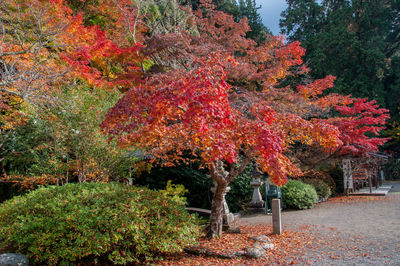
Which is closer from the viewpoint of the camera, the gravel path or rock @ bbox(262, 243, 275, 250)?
the gravel path

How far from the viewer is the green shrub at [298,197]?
914 cm

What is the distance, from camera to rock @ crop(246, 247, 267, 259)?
14.9 feet

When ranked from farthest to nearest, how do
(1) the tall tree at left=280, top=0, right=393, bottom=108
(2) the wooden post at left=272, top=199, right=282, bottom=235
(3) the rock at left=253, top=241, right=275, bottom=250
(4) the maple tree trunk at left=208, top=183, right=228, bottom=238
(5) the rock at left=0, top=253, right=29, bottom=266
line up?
(1) the tall tree at left=280, top=0, right=393, bottom=108 < (2) the wooden post at left=272, top=199, right=282, bottom=235 < (4) the maple tree trunk at left=208, top=183, right=228, bottom=238 < (3) the rock at left=253, top=241, right=275, bottom=250 < (5) the rock at left=0, top=253, right=29, bottom=266

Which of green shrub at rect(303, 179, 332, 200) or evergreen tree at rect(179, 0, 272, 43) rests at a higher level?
evergreen tree at rect(179, 0, 272, 43)

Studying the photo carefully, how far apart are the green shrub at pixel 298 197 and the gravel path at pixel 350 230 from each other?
0.31 m

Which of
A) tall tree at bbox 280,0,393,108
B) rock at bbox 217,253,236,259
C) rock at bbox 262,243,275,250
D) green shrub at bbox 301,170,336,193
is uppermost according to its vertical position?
tall tree at bbox 280,0,393,108

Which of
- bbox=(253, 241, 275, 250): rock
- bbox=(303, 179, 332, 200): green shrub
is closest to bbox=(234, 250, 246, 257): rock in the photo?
bbox=(253, 241, 275, 250): rock

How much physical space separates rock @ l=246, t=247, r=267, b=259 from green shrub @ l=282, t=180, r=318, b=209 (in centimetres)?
492

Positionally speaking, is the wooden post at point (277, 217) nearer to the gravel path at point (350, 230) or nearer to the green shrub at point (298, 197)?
the gravel path at point (350, 230)

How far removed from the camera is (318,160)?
1266 cm

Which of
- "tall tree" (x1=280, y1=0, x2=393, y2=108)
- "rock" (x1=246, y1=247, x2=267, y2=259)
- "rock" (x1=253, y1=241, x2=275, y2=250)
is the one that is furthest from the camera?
"tall tree" (x1=280, y1=0, x2=393, y2=108)

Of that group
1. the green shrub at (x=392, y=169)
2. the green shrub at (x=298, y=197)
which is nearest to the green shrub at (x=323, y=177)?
the green shrub at (x=298, y=197)

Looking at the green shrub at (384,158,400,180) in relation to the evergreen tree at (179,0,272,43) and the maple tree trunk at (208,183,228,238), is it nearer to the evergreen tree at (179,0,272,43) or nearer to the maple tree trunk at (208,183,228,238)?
the evergreen tree at (179,0,272,43)

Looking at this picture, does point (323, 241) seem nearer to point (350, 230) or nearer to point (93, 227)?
point (350, 230)
